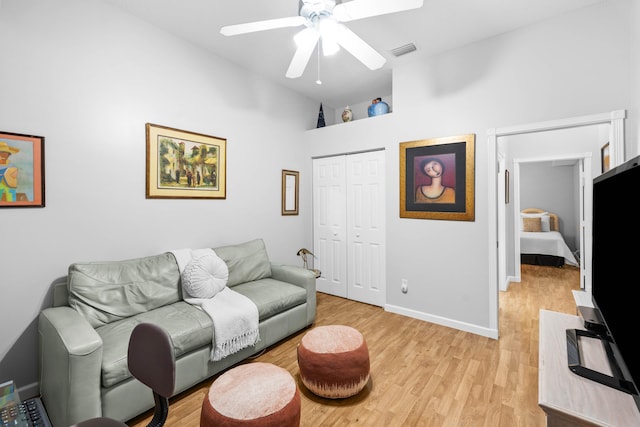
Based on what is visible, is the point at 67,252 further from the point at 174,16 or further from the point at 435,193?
the point at 435,193

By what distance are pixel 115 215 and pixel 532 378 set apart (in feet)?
11.6

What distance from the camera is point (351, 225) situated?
12.6ft

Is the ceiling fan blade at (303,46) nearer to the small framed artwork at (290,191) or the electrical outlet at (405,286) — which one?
the small framed artwork at (290,191)

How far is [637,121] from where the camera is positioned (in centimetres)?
197

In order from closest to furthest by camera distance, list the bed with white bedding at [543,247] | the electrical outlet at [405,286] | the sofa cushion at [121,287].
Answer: the sofa cushion at [121,287] → the electrical outlet at [405,286] → the bed with white bedding at [543,247]

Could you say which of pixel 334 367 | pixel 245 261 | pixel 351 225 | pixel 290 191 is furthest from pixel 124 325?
pixel 351 225

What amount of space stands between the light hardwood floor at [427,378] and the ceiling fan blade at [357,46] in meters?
2.27

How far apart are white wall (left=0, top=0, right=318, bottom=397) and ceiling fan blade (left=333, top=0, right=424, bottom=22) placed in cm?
186

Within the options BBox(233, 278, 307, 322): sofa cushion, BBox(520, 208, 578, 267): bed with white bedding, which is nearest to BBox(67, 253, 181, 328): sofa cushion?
BBox(233, 278, 307, 322): sofa cushion

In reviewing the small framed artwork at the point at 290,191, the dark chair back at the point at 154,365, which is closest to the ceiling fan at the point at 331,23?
the dark chair back at the point at 154,365

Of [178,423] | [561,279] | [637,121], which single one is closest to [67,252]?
[178,423]

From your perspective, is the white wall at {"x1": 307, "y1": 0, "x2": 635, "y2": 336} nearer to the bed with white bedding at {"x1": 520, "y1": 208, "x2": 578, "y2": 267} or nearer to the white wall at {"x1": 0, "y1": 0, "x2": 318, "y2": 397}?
the white wall at {"x1": 0, "y1": 0, "x2": 318, "y2": 397}

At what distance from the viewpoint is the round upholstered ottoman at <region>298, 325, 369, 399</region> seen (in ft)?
6.12

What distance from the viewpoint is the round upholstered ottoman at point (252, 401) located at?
135 cm
